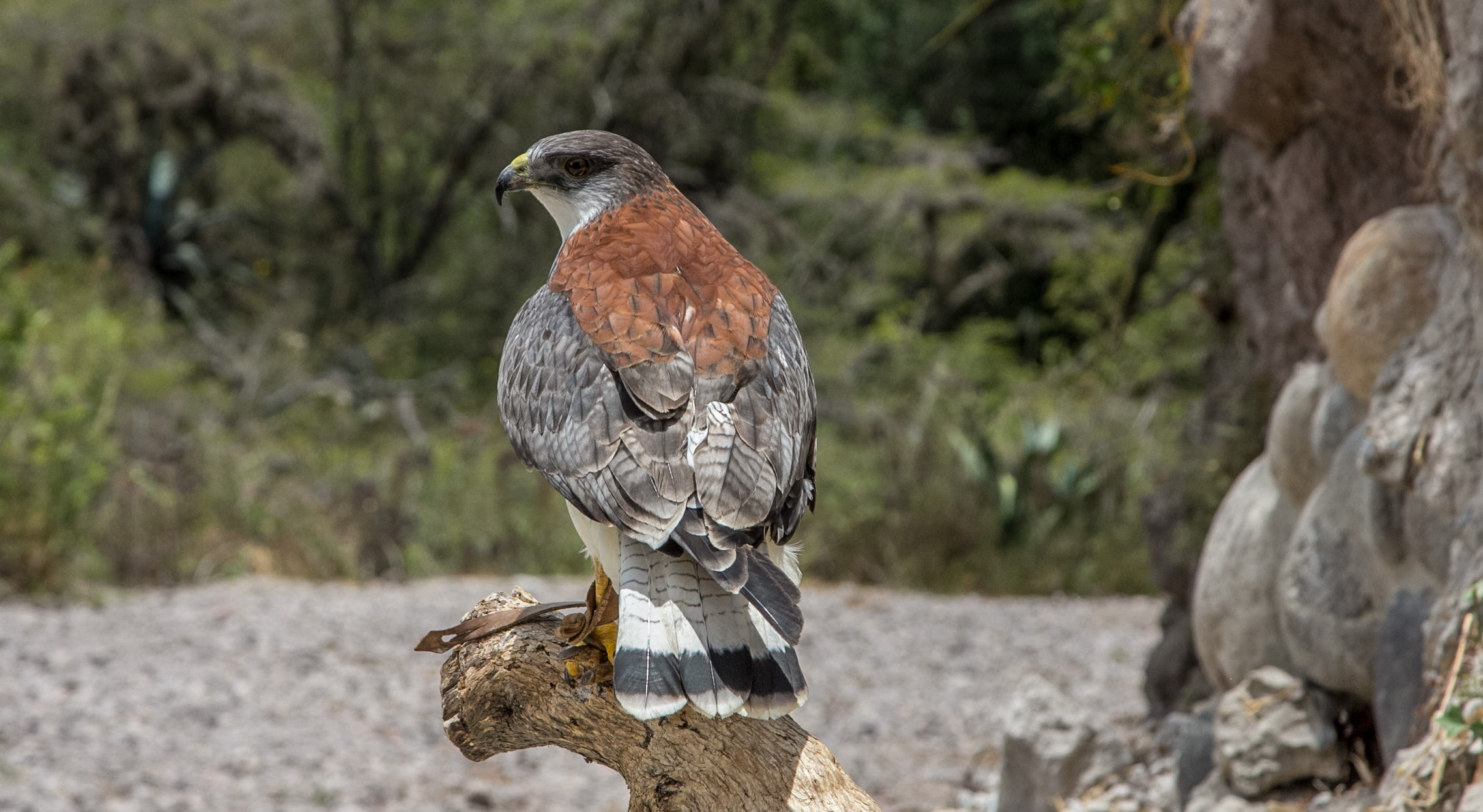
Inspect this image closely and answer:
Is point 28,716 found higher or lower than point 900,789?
lower

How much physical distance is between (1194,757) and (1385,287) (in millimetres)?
1448

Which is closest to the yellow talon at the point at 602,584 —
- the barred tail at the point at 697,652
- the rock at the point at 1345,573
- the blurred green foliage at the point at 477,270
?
the barred tail at the point at 697,652

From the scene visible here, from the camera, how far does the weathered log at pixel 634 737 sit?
73.7 inches

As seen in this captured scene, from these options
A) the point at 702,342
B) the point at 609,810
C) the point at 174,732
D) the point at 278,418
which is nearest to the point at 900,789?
the point at 609,810

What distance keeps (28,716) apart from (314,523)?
3.12 metres

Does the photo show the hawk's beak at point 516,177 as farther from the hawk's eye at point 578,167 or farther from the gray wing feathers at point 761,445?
the gray wing feathers at point 761,445

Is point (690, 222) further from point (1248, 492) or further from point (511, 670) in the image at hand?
point (1248, 492)

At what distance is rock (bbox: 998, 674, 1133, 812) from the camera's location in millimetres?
3953

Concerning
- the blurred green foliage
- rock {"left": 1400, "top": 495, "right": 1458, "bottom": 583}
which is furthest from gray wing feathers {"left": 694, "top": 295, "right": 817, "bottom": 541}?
the blurred green foliage

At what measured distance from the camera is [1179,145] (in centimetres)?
506

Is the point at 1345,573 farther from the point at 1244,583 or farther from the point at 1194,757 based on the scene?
the point at 1194,757

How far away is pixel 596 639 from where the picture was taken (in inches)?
79.7

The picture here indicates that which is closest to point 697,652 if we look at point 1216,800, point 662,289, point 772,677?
point 772,677

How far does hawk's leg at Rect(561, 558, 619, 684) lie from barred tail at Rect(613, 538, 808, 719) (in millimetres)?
298
